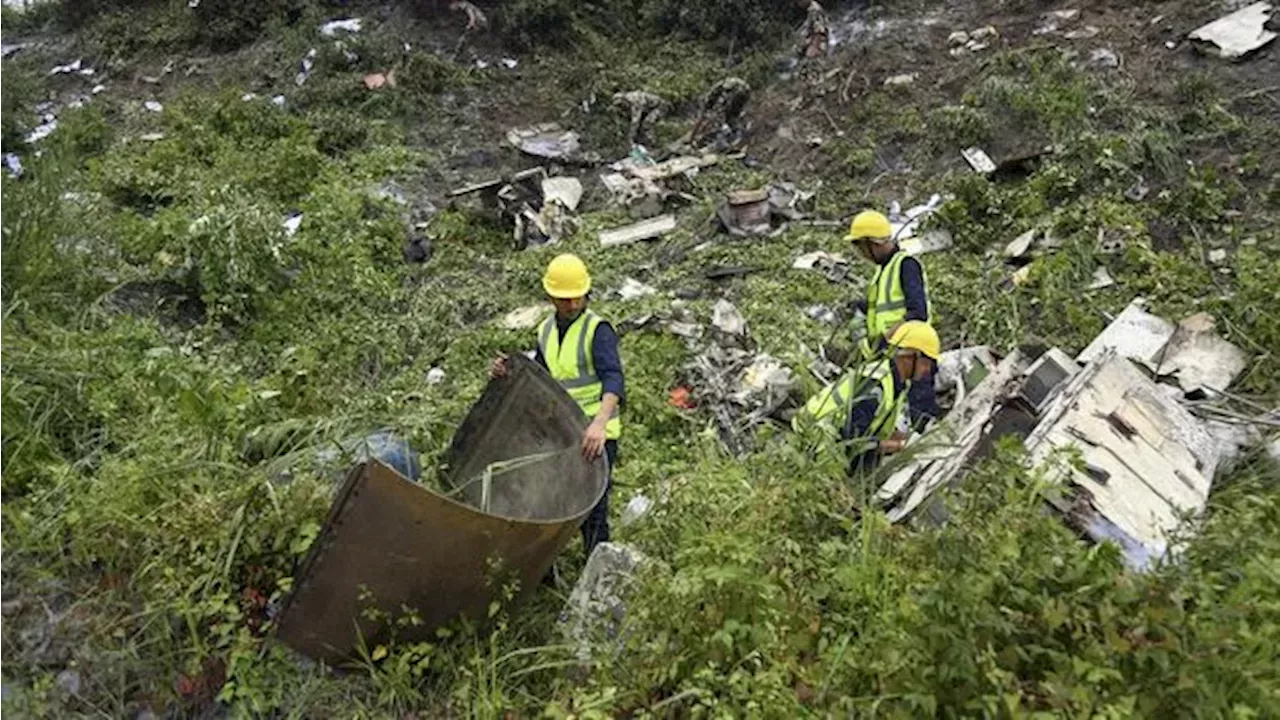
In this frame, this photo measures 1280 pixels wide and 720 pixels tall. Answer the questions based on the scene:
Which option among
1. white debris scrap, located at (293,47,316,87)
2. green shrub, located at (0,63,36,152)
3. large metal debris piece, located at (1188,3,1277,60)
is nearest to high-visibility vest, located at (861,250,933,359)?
large metal debris piece, located at (1188,3,1277,60)

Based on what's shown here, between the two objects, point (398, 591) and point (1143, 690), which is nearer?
point (1143, 690)

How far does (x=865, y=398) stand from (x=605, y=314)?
2832 mm

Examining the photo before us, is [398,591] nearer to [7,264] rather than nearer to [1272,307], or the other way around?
[7,264]

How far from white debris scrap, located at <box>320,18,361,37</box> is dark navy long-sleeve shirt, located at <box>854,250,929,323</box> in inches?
353

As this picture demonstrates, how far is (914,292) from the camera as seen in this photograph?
4660 mm

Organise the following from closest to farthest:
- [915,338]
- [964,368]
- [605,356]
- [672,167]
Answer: [605,356] < [915,338] < [964,368] < [672,167]

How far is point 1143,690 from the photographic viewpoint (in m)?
2.15

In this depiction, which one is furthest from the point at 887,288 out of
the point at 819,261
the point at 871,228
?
the point at 819,261

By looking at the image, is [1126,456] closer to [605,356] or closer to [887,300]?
[887,300]

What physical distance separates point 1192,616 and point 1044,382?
91.8 inches

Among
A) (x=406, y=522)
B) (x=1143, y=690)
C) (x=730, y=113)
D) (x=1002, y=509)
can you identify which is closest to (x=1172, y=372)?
(x=1002, y=509)

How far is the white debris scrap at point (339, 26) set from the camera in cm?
1157

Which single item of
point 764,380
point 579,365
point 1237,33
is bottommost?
point 764,380

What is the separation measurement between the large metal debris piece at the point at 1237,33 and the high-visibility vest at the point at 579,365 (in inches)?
251
